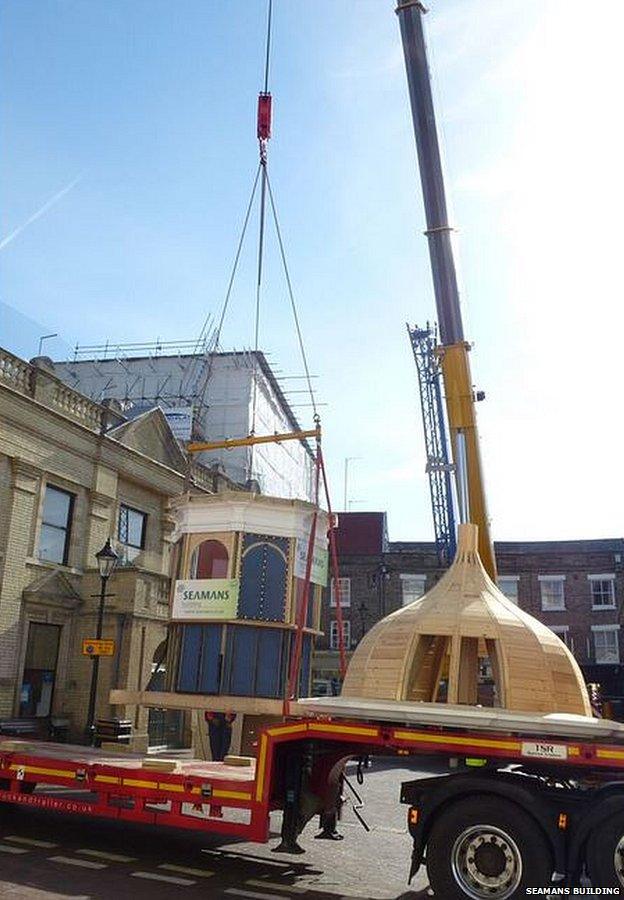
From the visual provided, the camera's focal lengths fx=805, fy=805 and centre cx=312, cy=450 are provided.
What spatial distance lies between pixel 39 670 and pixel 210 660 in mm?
9255

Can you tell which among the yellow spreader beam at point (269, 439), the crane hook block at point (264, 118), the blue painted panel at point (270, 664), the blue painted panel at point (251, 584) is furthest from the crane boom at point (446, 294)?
the blue painted panel at point (270, 664)

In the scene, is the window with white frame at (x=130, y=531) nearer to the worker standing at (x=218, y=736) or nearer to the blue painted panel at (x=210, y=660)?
the worker standing at (x=218, y=736)

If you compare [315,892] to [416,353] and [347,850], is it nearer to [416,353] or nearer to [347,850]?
[347,850]

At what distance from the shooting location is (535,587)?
129 feet

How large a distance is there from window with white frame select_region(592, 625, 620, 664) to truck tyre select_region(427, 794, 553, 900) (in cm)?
3262

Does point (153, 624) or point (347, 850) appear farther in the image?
point (153, 624)

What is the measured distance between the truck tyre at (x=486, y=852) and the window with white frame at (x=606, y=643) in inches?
1284

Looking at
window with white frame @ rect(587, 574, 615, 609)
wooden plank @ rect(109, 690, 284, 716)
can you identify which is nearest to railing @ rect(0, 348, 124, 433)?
wooden plank @ rect(109, 690, 284, 716)

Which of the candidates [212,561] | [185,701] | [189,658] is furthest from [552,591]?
[185,701]

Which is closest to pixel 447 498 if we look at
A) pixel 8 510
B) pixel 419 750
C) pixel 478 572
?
pixel 8 510

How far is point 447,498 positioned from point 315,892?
28652mm

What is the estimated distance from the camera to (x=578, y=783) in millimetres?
7469

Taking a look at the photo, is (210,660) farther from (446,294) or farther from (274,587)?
(446,294)

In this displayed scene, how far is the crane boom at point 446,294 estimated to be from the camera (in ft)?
38.5
